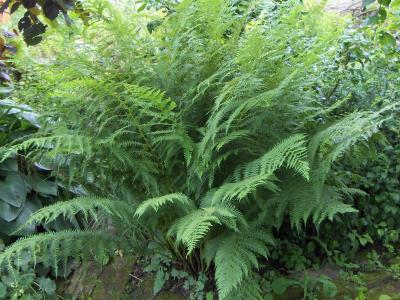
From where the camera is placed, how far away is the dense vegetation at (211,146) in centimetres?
167

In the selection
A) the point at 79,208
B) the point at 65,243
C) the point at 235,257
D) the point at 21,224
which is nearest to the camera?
the point at 235,257

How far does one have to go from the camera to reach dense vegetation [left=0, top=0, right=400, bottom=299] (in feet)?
5.47

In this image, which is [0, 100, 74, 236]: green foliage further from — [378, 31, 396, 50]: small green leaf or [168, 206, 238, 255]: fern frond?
[378, 31, 396, 50]: small green leaf

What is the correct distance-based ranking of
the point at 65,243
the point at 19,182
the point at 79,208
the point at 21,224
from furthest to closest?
the point at 19,182 < the point at 21,224 < the point at 65,243 < the point at 79,208

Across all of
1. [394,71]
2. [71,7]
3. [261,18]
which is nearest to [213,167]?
[261,18]

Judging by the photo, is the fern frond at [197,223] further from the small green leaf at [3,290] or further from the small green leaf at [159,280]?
the small green leaf at [3,290]

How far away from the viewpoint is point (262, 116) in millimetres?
1808

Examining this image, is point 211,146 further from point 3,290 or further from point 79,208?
point 3,290

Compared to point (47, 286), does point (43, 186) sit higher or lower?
higher

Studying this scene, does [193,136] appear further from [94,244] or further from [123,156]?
[94,244]

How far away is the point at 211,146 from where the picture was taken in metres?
1.75

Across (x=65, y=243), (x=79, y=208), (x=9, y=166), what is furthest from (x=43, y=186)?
(x=79, y=208)

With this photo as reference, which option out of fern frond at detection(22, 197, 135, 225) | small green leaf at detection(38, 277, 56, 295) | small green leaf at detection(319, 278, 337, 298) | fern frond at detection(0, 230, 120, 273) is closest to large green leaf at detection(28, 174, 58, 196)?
small green leaf at detection(38, 277, 56, 295)

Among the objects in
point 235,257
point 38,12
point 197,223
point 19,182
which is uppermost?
point 38,12
